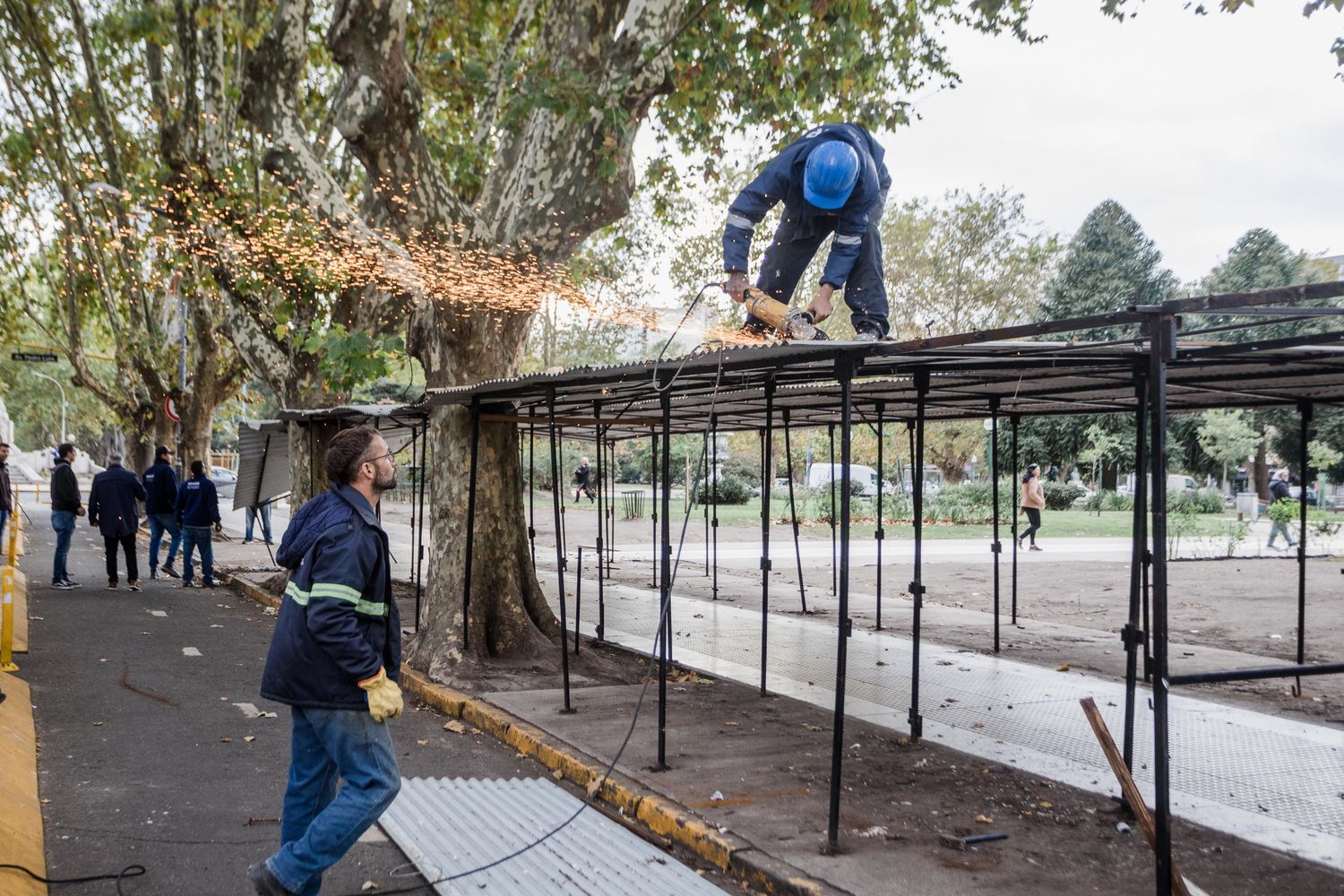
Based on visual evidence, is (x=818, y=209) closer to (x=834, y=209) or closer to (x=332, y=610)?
(x=834, y=209)

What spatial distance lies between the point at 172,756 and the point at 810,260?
5.16 meters

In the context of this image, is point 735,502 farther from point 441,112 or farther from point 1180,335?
point 1180,335

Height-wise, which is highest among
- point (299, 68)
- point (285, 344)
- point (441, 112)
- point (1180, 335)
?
point (441, 112)

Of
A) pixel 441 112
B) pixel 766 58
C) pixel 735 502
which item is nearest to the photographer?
pixel 766 58

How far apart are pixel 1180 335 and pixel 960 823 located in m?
2.64

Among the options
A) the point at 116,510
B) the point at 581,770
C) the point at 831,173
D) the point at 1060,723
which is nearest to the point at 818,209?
the point at 831,173

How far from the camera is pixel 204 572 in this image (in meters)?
16.6

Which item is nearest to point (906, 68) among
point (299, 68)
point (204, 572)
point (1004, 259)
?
point (299, 68)

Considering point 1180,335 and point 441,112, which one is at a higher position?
point 441,112

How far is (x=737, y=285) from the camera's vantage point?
21.4ft

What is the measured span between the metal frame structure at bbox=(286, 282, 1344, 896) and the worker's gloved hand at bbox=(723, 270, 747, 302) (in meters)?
0.54

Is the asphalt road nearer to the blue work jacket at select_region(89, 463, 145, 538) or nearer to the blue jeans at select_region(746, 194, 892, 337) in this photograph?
the blue work jacket at select_region(89, 463, 145, 538)

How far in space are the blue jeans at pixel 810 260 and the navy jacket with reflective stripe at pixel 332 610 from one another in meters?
3.52

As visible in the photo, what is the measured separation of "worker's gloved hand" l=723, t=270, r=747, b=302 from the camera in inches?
256
